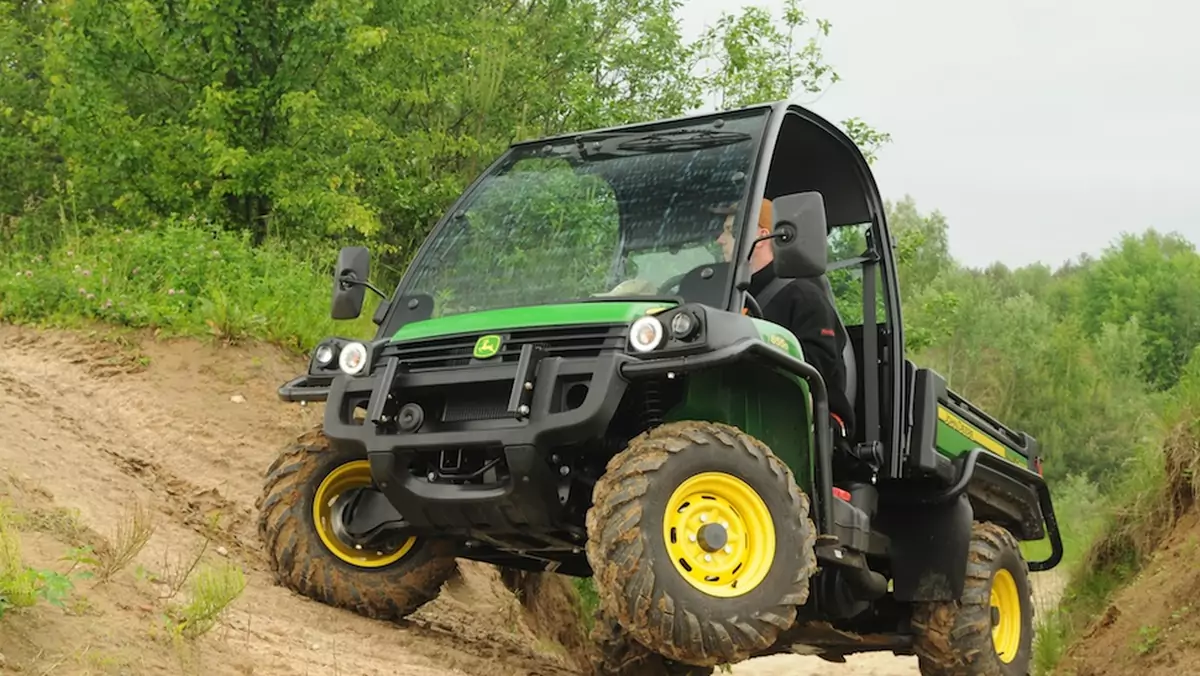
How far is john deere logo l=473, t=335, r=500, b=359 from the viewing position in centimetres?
541

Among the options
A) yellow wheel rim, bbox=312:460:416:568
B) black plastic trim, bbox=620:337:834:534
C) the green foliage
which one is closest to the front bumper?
black plastic trim, bbox=620:337:834:534

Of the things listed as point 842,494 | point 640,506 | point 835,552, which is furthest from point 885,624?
point 640,506

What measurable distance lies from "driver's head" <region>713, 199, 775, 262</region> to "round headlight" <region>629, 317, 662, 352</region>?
2.30 ft

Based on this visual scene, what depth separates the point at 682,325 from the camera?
5117 millimetres

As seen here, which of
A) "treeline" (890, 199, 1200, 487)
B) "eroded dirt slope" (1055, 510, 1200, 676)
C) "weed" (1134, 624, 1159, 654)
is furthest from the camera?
"treeline" (890, 199, 1200, 487)

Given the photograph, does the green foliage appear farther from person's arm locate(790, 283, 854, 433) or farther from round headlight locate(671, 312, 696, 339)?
round headlight locate(671, 312, 696, 339)

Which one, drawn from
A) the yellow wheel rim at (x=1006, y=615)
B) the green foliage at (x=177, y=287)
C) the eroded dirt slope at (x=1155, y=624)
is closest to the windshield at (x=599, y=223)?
the yellow wheel rim at (x=1006, y=615)

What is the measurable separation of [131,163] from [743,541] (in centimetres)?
904

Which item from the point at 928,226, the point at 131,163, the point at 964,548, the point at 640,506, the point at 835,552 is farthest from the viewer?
the point at 928,226

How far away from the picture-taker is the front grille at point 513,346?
5.29m

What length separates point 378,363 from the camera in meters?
5.80

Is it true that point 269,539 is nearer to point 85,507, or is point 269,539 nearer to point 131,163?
point 85,507

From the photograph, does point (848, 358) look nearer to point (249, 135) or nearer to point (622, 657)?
point (622, 657)

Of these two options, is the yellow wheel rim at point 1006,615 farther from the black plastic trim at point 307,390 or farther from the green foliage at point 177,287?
the green foliage at point 177,287
